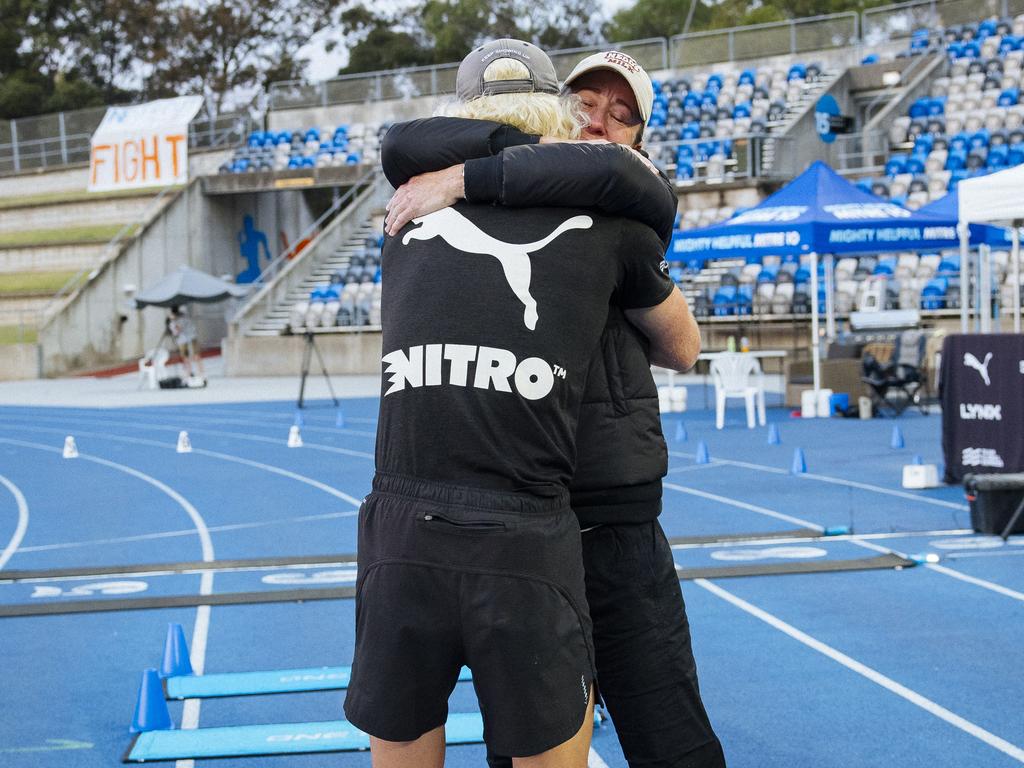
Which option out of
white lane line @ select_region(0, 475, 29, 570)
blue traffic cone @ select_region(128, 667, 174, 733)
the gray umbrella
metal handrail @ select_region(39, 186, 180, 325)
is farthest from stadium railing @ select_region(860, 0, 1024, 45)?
blue traffic cone @ select_region(128, 667, 174, 733)

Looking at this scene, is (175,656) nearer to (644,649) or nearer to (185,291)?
(644,649)

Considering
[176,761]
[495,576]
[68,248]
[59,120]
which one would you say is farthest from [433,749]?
[59,120]

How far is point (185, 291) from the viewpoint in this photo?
28.3 metres

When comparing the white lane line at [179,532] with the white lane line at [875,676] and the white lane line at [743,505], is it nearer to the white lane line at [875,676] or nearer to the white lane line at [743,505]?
the white lane line at [743,505]

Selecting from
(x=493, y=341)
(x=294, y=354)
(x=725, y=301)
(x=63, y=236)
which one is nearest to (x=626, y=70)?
(x=493, y=341)

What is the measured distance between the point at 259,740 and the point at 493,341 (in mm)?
2660

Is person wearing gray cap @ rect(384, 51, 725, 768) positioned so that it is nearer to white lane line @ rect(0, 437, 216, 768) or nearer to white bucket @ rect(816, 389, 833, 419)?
white lane line @ rect(0, 437, 216, 768)

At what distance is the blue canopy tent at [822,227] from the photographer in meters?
16.4

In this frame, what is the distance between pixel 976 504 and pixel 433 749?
6.50 metres

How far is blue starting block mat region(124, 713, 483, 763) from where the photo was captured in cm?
427

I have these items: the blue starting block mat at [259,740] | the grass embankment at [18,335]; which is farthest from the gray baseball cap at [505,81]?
the grass embankment at [18,335]

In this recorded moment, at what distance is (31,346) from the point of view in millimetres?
33312

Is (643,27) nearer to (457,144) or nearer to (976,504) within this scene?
(976,504)

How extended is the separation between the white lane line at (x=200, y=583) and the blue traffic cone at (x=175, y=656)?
0.17m
